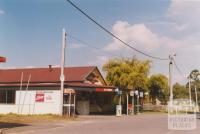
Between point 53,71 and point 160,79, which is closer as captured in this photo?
point 53,71

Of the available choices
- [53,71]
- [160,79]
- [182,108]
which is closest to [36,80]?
[53,71]

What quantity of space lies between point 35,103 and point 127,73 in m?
18.0

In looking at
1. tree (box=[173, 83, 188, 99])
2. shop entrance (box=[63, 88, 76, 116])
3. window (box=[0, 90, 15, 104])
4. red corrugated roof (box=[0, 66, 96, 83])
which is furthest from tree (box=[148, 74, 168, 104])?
tree (box=[173, 83, 188, 99])

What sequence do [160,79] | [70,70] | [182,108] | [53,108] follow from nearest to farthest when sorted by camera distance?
[53,108], [70,70], [160,79], [182,108]

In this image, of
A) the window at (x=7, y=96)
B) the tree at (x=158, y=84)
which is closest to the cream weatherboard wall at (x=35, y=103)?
the window at (x=7, y=96)

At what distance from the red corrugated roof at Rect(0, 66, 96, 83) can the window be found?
830cm

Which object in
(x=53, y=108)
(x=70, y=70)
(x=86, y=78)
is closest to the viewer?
(x=53, y=108)

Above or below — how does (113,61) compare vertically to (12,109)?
above

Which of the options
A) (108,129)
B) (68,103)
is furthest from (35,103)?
(108,129)

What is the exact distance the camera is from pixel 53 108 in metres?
39.0

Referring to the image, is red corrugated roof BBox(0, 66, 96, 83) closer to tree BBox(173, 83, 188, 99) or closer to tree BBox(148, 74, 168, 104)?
tree BBox(148, 74, 168, 104)

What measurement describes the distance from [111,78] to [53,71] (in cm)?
774

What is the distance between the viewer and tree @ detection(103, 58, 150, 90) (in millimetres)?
53513

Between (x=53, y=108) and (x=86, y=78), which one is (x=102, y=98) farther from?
(x=53, y=108)
